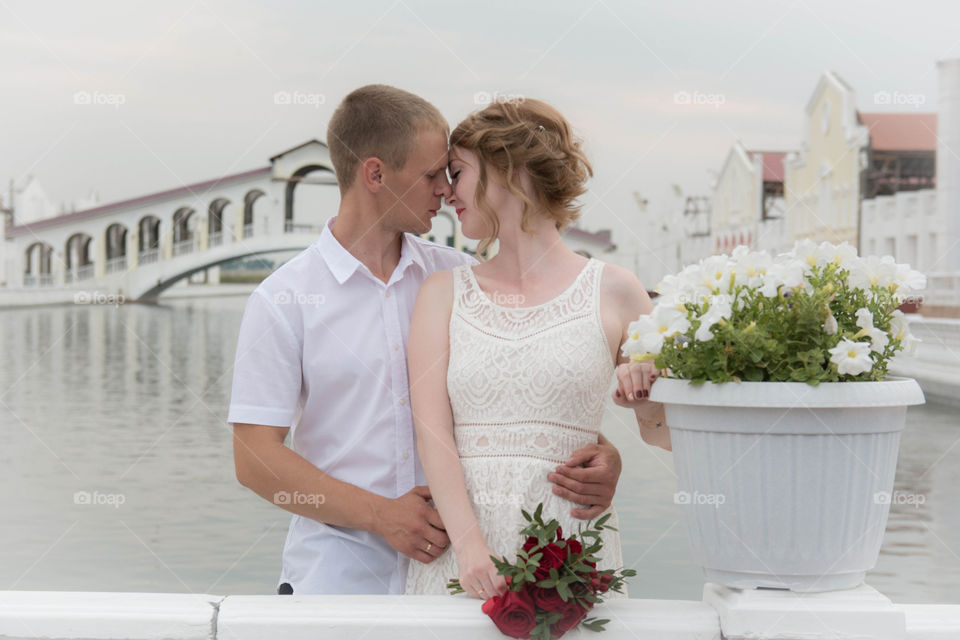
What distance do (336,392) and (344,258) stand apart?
0.71ft

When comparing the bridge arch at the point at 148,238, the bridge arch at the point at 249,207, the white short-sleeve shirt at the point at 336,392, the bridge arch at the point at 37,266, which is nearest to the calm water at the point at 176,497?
the white short-sleeve shirt at the point at 336,392

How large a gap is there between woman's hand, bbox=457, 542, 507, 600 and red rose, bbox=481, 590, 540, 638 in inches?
2.5

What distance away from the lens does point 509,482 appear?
4.78 feet

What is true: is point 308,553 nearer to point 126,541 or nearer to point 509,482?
point 509,482

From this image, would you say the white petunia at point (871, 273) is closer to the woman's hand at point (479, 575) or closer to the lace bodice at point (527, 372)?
the lace bodice at point (527, 372)

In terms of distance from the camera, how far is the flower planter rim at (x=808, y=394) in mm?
1093

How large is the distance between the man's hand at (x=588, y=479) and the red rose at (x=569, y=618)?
0.94ft

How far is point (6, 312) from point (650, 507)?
26.7 meters

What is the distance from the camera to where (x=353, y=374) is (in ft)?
5.40

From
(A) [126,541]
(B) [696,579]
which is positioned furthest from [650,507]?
(A) [126,541]

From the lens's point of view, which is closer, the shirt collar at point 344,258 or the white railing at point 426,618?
the white railing at point 426,618

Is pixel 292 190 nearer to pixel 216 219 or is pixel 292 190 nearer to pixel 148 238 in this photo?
pixel 216 219

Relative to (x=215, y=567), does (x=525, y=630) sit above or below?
above

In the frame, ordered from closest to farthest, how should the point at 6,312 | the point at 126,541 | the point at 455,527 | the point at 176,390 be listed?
1. the point at 455,527
2. the point at 126,541
3. the point at 176,390
4. the point at 6,312
